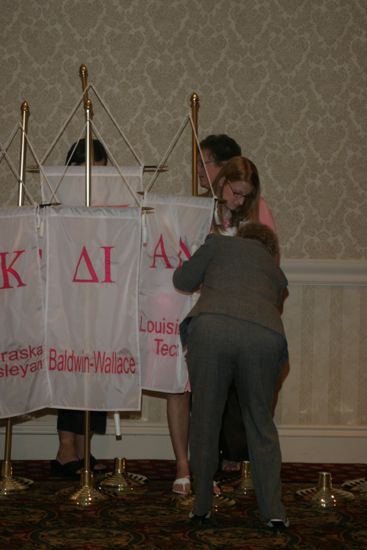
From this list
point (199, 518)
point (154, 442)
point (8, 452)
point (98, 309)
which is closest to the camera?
point (199, 518)

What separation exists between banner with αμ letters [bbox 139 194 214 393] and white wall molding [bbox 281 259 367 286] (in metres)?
1.23

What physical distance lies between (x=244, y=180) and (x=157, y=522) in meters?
1.46

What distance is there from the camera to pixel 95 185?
4219 millimetres

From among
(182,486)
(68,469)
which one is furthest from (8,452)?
(182,486)

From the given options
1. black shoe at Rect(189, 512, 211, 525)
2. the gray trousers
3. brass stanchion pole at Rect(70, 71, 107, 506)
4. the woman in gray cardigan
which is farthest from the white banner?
black shoe at Rect(189, 512, 211, 525)

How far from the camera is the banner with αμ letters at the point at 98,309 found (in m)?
3.78

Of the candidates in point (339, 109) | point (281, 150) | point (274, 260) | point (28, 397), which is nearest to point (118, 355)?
point (28, 397)

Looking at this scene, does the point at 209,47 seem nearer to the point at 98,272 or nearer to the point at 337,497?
the point at 98,272

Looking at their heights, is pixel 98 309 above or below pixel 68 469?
above

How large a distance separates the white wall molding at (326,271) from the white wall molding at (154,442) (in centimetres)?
83

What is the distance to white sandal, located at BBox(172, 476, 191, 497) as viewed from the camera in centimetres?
396

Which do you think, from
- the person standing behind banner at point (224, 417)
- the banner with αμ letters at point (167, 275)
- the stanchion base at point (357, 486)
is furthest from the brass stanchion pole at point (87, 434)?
the stanchion base at point (357, 486)

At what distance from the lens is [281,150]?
16.6 ft

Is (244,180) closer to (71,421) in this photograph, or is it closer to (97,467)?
(71,421)
